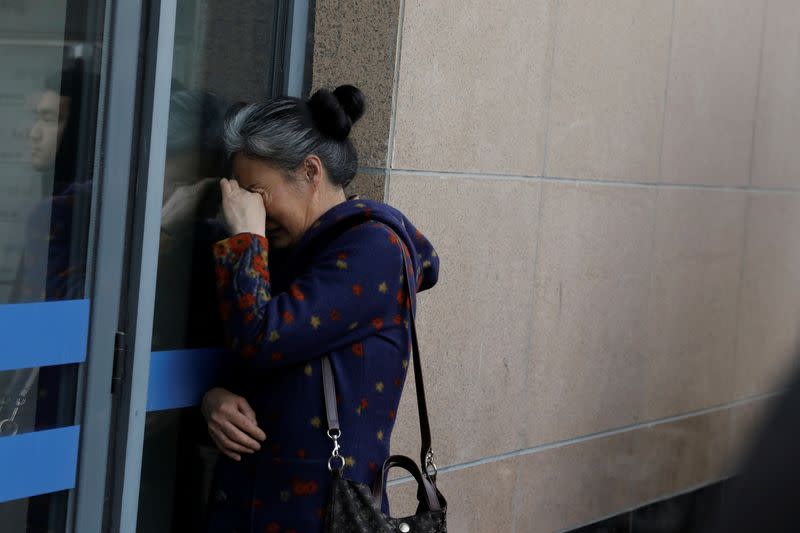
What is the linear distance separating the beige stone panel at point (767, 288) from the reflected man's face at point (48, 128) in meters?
4.99

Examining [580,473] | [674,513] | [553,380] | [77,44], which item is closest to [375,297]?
[77,44]

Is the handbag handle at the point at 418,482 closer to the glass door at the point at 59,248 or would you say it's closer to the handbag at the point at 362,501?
the handbag at the point at 362,501

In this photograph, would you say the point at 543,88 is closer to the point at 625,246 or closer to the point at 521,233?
the point at 521,233

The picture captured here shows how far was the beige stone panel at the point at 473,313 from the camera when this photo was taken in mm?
4328

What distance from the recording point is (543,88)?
4.98 m

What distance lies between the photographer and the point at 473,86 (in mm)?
4496

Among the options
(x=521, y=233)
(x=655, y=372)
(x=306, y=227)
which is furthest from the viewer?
(x=655, y=372)

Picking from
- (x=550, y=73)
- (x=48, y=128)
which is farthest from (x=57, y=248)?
(x=550, y=73)

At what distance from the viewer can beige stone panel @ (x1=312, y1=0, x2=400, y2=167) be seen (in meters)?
4.00

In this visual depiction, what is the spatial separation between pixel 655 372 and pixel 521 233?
1626 millimetres

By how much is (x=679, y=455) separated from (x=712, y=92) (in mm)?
2023

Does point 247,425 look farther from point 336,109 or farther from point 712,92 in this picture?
point 712,92

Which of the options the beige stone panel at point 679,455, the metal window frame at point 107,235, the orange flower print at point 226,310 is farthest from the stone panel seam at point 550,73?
the orange flower print at point 226,310

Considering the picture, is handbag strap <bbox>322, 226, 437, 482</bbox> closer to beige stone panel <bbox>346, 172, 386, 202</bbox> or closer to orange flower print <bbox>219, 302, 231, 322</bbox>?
orange flower print <bbox>219, 302, 231, 322</bbox>
